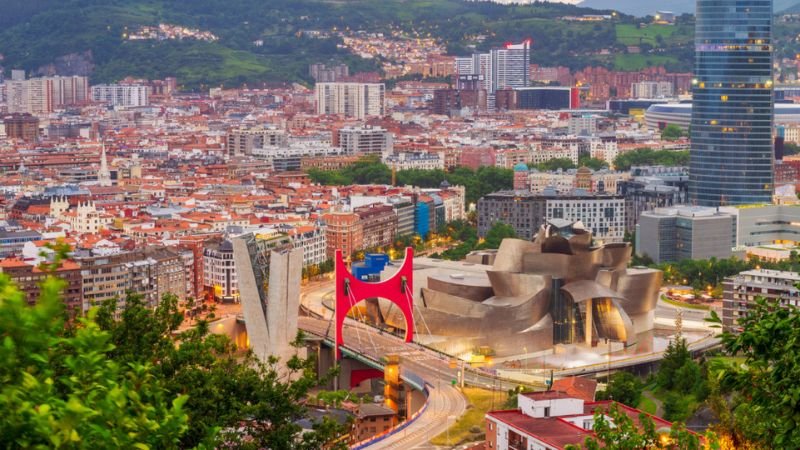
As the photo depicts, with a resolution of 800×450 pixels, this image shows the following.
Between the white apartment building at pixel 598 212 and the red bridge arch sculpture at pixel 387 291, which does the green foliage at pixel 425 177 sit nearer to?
the white apartment building at pixel 598 212

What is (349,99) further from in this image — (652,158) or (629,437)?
(629,437)

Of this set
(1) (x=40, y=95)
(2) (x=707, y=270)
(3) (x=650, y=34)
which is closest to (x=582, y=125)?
(3) (x=650, y=34)

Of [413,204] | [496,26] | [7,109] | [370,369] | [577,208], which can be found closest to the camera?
[370,369]

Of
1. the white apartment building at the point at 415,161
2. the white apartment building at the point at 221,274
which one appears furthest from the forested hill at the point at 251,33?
the white apartment building at the point at 221,274

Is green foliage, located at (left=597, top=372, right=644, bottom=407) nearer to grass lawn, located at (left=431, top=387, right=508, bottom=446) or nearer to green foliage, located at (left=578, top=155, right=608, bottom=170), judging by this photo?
grass lawn, located at (left=431, top=387, right=508, bottom=446)

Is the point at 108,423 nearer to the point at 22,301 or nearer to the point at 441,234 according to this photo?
the point at 22,301

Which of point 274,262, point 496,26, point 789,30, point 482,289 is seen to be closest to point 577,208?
point 482,289
